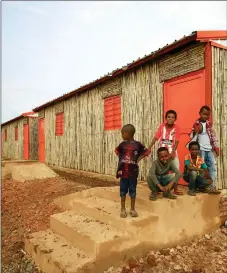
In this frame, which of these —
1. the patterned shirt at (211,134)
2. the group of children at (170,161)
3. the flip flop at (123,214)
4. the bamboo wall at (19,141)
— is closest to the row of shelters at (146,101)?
the patterned shirt at (211,134)

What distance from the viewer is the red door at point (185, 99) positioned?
19.5 feet

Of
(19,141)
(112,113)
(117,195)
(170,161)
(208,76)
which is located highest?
(208,76)

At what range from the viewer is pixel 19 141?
74.7 ft

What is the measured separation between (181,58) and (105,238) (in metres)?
4.45

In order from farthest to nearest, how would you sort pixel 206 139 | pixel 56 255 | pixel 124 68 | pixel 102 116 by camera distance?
pixel 102 116 → pixel 124 68 → pixel 206 139 → pixel 56 255

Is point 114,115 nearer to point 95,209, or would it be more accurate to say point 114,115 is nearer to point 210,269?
point 95,209

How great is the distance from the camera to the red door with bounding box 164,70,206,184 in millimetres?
5957

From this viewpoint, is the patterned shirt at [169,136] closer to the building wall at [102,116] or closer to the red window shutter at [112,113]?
the building wall at [102,116]

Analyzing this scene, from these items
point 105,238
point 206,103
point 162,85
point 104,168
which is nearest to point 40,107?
point 104,168

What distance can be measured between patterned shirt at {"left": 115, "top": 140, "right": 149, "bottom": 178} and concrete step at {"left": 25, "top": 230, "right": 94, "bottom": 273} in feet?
4.38

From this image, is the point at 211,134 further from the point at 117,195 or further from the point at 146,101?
the point at 146,101

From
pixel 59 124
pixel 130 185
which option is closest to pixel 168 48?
pixel 130 185

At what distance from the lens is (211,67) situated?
5.70 meters

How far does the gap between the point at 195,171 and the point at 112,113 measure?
4589mm
